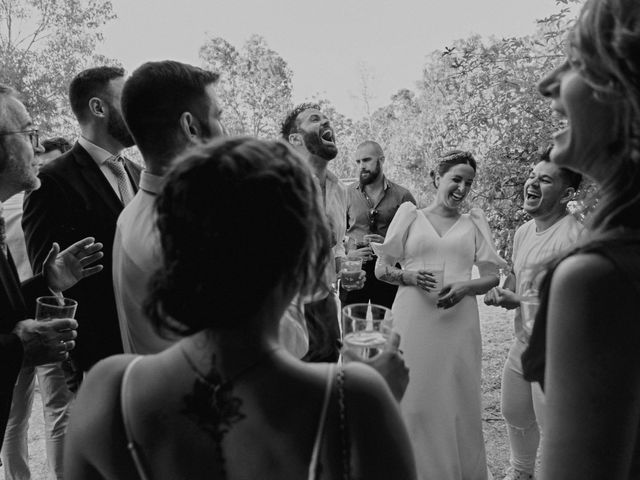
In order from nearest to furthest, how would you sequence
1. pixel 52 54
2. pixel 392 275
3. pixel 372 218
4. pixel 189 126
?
pixel 189 126
pixel 392 275
pixel 372 218
pixel 52 54

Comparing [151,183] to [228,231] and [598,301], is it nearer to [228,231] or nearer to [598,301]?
[228,231]

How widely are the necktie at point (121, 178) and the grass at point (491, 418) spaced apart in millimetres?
2265

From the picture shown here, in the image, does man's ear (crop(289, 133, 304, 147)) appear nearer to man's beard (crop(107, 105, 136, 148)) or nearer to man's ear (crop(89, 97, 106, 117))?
man's beard (crop(107, 105, 136, 148))

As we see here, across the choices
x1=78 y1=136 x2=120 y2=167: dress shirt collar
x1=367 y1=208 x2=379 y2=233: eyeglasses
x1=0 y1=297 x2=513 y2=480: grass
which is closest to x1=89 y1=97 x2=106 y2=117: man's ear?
x1=78 y1=136 x2=120 y2=167: dress shirt collar

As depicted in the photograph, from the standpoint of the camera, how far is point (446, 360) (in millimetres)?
3676

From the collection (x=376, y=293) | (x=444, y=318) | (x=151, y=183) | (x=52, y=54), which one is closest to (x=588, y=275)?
(x=151, y=183)

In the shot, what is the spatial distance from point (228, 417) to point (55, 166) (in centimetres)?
277

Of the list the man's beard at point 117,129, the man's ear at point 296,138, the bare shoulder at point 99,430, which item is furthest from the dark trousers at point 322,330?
the bare shoulder at point 99,430

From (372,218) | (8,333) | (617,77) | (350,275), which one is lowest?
(350,275)

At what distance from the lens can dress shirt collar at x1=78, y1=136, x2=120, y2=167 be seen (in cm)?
333

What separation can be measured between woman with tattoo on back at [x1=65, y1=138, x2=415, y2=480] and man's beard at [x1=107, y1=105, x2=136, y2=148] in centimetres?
281

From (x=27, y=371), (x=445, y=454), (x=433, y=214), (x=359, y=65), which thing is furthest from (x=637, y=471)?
(x=359, y=65)

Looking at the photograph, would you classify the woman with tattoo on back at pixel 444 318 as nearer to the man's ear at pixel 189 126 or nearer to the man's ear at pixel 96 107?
the man's ear at pixel 189 126

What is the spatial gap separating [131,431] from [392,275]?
10.3ft
